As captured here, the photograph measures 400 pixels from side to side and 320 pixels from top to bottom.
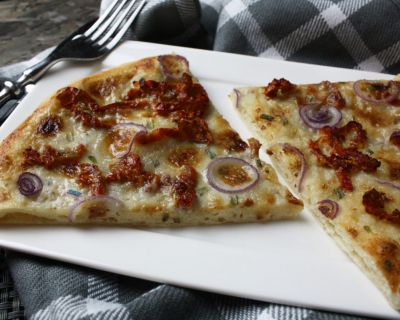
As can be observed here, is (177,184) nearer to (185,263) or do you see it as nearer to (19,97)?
(185,263)

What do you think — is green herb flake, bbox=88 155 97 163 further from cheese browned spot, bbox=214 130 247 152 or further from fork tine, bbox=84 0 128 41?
fork tine, bbox=84 0 128 41

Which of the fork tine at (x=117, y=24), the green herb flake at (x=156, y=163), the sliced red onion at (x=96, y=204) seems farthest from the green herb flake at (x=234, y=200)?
the fork tine at (x=117, y=24)

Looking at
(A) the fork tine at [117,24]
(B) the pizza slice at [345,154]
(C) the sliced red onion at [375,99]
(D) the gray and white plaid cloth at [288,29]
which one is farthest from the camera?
(D) the gray and white plaid cloth at [288,29]

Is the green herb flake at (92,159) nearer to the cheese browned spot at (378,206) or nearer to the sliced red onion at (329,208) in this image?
the sliced red onion at (329,208)

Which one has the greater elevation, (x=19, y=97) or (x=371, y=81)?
(x=19, y=97)

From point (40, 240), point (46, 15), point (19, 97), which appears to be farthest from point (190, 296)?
point (46, 15)

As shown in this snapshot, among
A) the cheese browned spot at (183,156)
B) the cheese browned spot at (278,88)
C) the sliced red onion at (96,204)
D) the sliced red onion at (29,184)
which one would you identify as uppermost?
the sliced red onion at (29,184)

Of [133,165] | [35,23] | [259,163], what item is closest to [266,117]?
[259,163]

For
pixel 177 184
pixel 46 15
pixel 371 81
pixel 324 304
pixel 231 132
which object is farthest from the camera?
pixel 46 15
